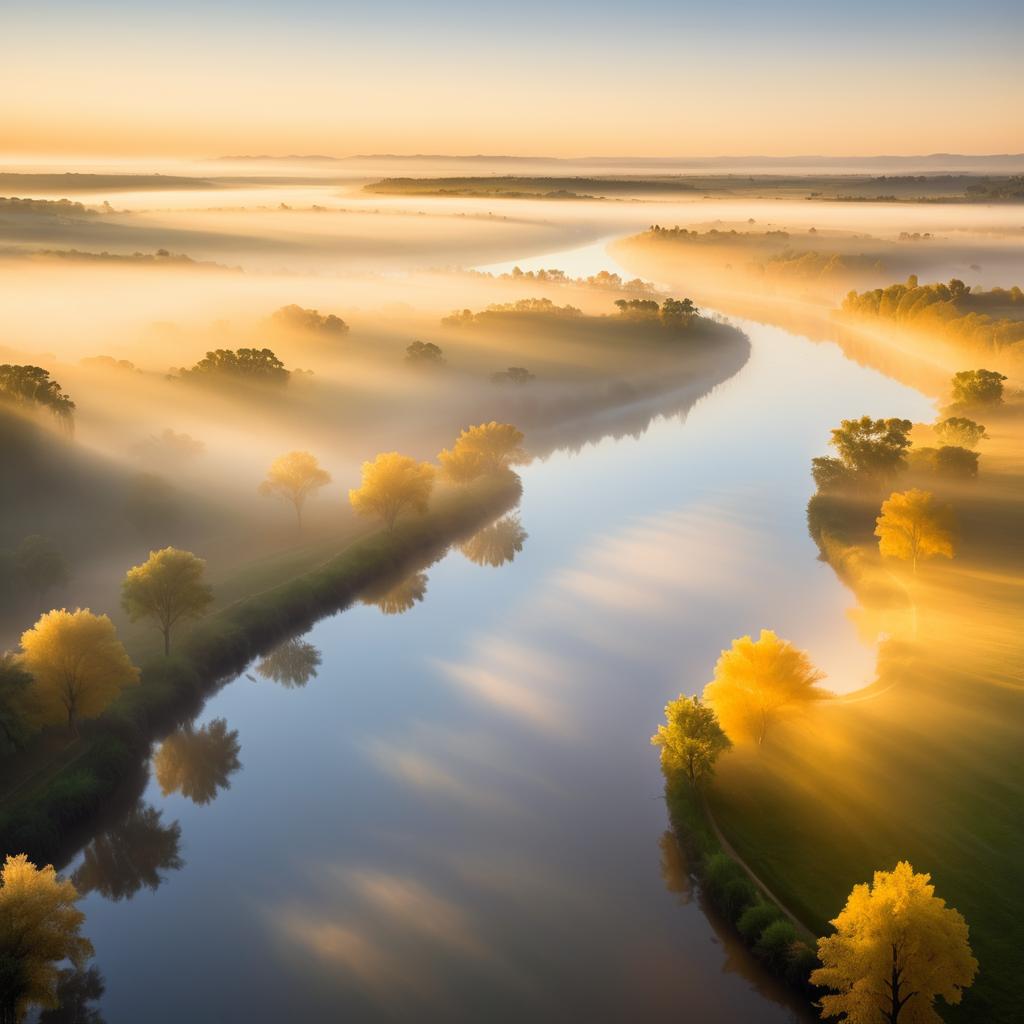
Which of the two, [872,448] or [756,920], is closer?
[756,920]

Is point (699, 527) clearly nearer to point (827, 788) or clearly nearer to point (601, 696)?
point (601, 696)

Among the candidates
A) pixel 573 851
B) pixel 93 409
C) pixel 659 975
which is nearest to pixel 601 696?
pixel 573 851

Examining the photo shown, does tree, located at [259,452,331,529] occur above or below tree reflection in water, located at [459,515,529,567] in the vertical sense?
above

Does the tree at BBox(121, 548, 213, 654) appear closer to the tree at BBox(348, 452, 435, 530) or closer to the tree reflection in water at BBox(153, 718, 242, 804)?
the tree reflection in water at BBox(153, 718, 242, 804)

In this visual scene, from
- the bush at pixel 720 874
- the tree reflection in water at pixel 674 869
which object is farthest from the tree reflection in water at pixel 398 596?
the bush at pixel 720 874

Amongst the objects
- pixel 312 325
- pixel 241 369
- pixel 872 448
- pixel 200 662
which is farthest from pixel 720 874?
pixel 312 325

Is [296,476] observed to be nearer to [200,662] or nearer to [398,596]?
[398,596]

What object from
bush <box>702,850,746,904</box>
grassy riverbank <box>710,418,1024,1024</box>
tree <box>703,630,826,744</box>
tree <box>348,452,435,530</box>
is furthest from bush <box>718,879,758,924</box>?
tree <box>348,452,435,530</box>
